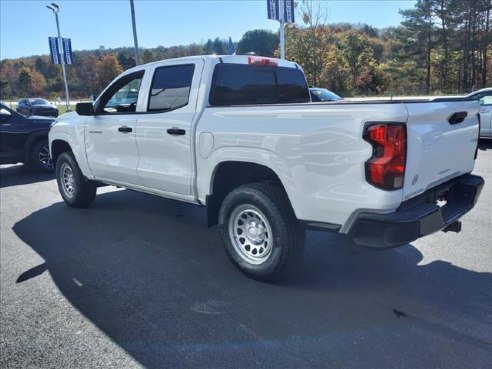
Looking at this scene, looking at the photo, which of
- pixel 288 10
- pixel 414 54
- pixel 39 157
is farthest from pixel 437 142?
pixel 414 54

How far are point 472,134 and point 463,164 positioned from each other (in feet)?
Result: 0.93

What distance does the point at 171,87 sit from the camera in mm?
4500

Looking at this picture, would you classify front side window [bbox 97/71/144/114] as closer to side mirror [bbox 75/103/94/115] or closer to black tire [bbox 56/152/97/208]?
side mirror [bbox 75/103/94/115]

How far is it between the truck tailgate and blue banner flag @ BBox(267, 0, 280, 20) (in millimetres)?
15627

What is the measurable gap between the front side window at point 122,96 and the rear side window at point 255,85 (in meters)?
1.17

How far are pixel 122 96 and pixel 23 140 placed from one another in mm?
5370

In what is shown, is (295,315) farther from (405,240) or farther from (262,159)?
(262,159)

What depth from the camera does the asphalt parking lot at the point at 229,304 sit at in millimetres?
2736

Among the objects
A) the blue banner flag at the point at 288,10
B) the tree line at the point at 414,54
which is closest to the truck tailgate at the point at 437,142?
the blue banner flag at the point at 288,10

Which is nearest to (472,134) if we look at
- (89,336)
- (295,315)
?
(295,315)

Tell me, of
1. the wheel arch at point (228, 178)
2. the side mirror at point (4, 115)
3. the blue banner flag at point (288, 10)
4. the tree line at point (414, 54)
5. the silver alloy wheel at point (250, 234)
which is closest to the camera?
the silver alloy wheel at point (250, 234)

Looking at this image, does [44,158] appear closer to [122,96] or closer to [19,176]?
[19,176]

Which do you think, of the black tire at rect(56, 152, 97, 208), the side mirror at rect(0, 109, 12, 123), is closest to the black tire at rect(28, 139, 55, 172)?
the side mirror at rect(0, 109, 12, 123)

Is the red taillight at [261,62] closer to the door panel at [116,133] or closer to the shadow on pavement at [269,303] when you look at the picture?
the door panel at [116,133]
